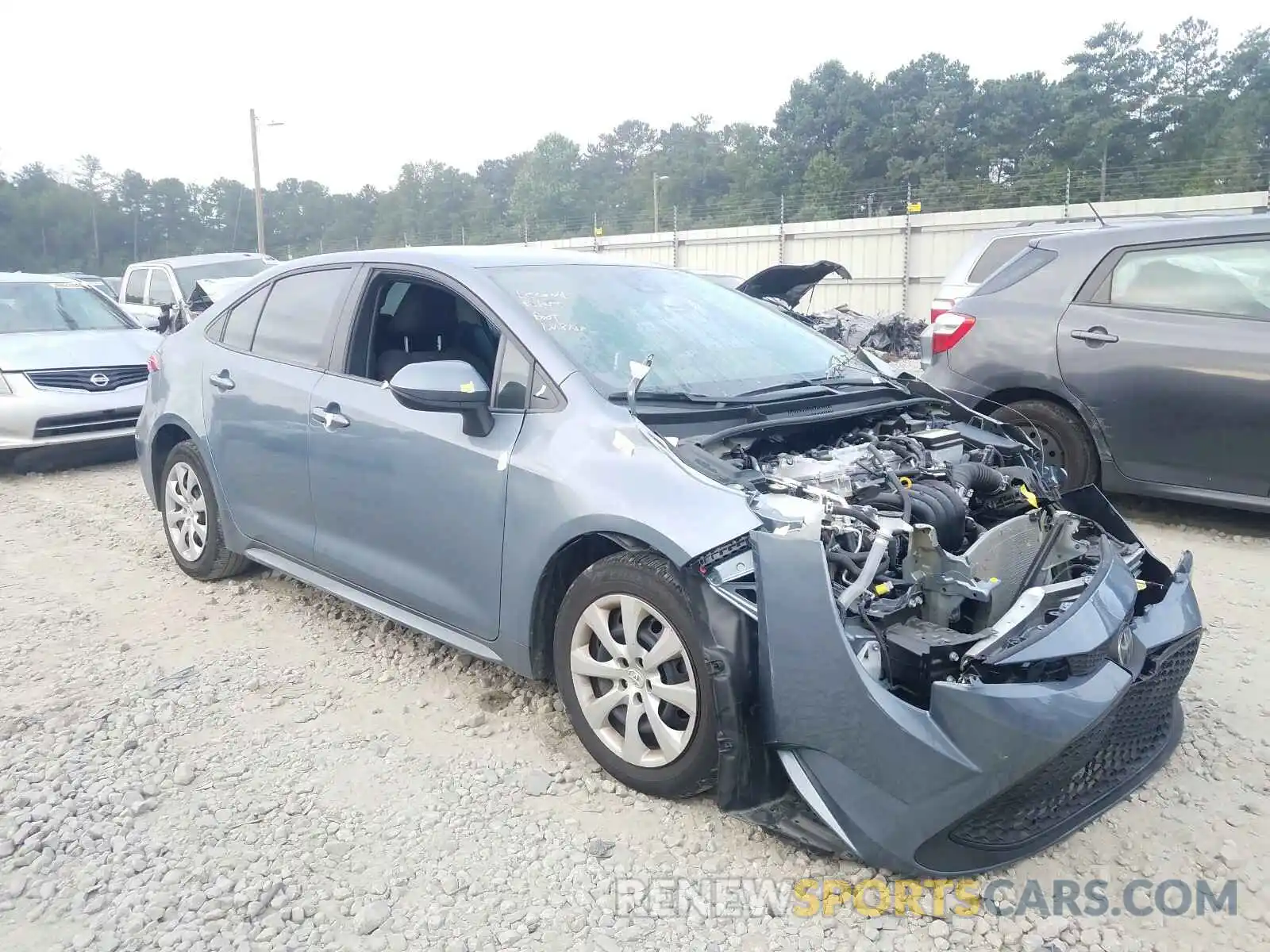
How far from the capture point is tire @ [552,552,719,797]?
8.42ft

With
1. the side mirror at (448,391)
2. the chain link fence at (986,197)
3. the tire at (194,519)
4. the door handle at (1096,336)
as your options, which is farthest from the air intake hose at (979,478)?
the chain link fence at (986,197)

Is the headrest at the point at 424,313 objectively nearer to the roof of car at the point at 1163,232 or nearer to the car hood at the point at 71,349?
the roof of car at the point at 1163,232

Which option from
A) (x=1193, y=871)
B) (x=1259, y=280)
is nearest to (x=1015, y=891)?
(x=1193, y=871)

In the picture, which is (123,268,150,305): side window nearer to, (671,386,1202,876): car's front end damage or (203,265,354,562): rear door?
(203,265,354,562): rear door

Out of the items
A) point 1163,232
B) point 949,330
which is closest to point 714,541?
point 949,330

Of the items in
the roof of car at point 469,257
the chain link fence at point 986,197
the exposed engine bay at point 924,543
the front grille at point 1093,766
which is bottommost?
the front grille at point 1093,766

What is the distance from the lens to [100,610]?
4.41 meters

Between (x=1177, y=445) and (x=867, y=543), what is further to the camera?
(x=1177, y=445)

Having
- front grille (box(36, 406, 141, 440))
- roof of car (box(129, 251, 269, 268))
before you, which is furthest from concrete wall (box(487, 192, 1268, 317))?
front grille (box(36, 406, 141, 440))

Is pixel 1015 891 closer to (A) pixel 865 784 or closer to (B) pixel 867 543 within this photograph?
(A) pixel 865 784

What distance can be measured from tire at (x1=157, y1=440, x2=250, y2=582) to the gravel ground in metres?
0.51

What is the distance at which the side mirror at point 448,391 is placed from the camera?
3023 mm

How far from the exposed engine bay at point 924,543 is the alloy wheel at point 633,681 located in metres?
0.33

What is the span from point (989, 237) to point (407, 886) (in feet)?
25.6
